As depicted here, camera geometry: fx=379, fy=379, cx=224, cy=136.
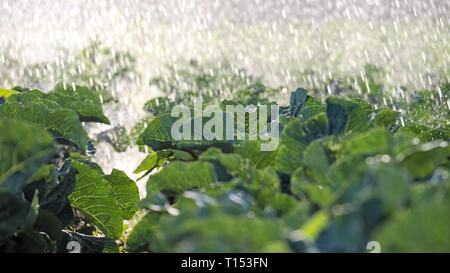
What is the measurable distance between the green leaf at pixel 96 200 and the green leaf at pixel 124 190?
0.68 ft

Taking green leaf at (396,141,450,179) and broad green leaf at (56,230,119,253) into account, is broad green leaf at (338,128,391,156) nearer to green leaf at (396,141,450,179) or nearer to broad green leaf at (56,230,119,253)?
green leaf at (396,141,450,179)

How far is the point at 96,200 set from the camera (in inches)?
72.3

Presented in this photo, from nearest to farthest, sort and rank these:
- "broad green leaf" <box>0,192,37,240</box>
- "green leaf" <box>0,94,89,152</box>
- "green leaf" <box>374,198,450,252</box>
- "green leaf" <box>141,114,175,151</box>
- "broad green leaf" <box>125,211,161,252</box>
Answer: "green leaf" <box>374,198,450,252</box>
"broad green leaf" <box>0,192,37,240</box>
"broad green leaf" <box>125,211,161,252</box>
"green leaf" <box>0,94,89,152</box>
"green leaf" <box>141,114,175,151</box>

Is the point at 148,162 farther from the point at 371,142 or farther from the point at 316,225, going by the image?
the point at 316,225

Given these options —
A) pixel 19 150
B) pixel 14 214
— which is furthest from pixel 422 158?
pixel 14 214

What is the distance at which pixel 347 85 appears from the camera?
9273 millimetres

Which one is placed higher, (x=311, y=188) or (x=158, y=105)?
(x=158, y=105)

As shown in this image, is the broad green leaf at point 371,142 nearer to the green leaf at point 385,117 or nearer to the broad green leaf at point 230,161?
the broad green leaf at point 230,161

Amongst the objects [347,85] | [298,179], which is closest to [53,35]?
[347,85]

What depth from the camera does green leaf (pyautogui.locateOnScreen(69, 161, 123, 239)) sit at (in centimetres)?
176

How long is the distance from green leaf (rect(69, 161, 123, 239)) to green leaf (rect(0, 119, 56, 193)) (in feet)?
1.97

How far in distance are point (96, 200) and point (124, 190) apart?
31 cm

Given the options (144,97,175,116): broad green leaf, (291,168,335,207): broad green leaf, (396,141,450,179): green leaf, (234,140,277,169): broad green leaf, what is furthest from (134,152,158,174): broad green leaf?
(144,97,175,116): broad green leaf

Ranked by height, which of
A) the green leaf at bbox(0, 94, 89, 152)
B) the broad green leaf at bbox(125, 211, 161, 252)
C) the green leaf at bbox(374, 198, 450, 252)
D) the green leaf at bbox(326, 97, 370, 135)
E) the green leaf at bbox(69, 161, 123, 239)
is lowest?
the green leaf at bbox(374, 198, 450, 252)
